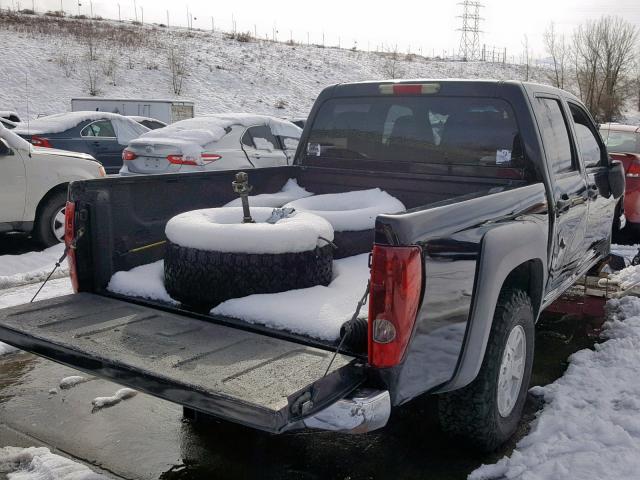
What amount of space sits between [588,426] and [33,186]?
6.38 m

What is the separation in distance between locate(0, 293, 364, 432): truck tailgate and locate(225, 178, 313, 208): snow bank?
133cm

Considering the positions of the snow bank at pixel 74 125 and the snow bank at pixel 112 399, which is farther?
the snow bank at pixel 74 125

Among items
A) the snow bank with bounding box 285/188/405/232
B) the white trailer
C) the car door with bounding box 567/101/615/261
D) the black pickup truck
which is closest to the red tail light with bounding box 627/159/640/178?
the car door with bounding box 567/101/615/261

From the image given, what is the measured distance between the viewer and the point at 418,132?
13.9ft

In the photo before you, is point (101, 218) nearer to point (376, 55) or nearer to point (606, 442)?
point (606, 442)

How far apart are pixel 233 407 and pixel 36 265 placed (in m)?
5.46

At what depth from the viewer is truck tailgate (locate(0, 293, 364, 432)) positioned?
221 cm

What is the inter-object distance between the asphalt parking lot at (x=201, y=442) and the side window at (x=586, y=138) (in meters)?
1.85

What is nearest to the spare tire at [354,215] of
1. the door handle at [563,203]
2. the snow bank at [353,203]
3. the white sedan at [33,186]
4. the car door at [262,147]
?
the snow bank at [353,203]

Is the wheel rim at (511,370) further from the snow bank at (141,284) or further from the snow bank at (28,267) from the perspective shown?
the snow bank at (28,267)

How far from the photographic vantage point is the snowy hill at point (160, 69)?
31.5 m

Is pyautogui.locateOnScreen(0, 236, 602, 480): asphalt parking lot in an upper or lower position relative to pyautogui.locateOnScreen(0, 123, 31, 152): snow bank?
lower

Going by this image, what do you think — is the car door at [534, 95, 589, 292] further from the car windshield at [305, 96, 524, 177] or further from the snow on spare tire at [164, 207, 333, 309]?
the snow on spare tire at [164, 207, 333, 309]

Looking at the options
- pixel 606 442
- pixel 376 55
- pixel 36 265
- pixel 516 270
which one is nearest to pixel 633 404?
pixel 606 442
